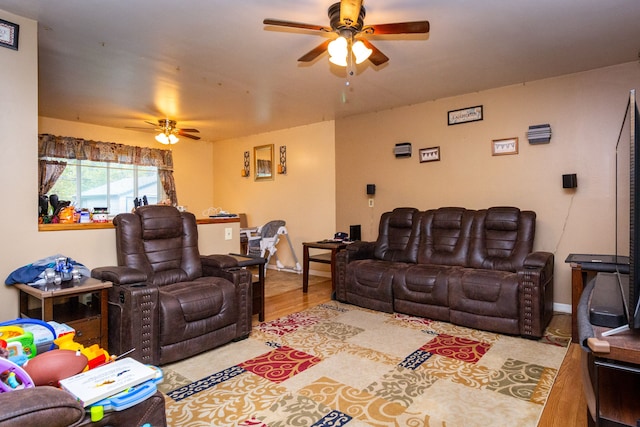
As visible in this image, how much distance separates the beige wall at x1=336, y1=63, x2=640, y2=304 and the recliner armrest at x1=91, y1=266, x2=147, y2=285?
Answer: 3.33 m

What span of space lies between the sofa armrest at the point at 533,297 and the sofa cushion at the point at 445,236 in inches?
30.8

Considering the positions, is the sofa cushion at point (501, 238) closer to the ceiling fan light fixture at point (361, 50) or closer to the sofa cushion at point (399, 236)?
the sofa cushion at point (399, 236)

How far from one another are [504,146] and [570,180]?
76cm

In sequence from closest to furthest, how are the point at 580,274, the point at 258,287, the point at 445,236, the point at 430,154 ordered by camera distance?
1. the point at 580,274
2. the point at 258,287
3. the point at 445,236
4. the point at 430,154

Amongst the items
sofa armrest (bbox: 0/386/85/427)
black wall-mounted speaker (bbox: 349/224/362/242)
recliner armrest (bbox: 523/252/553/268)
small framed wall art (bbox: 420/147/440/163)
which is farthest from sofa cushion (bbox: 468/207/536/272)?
sofa armrest (bbox: 0/386/85/427)

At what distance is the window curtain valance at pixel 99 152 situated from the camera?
536 cm

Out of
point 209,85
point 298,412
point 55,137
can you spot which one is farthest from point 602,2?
point 55,137

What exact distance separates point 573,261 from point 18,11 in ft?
14.9

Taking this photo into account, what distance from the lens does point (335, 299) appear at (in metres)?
4.35

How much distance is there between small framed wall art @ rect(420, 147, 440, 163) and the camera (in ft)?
15.0

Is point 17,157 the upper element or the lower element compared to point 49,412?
upper

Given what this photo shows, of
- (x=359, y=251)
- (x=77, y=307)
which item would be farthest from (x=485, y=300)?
(x=77, y=307)

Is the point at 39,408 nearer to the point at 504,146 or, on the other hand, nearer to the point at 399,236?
the point at 399,236

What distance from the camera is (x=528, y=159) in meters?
3.94
